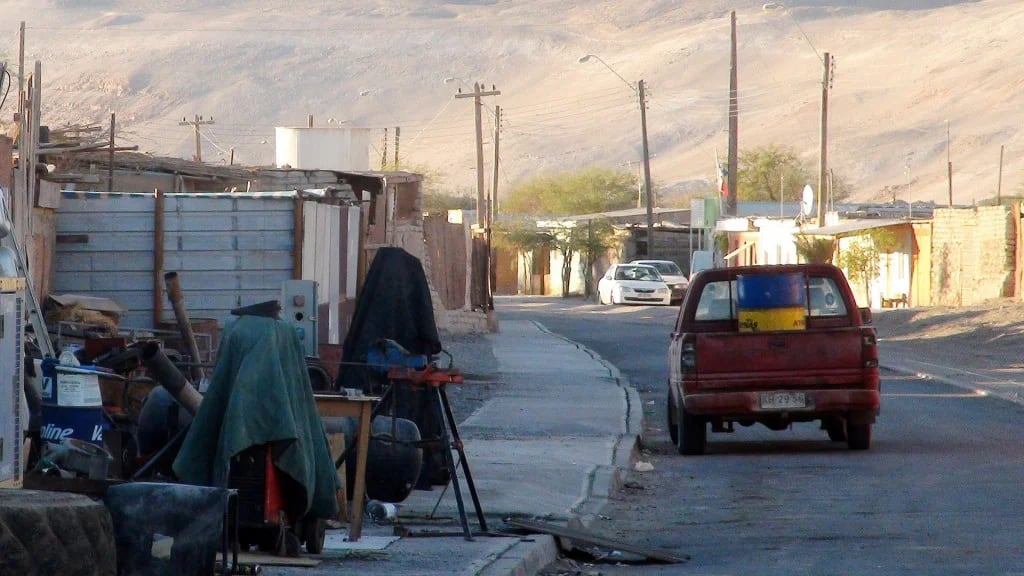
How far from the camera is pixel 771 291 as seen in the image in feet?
48.7

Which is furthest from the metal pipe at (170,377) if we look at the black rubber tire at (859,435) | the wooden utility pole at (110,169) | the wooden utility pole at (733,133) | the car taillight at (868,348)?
the wooden utility pole at (733,133)

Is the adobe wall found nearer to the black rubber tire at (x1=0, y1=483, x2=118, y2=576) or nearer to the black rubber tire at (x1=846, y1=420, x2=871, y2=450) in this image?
the black rubber tire at (x1=846, y1=420, x2=871, y2=450)

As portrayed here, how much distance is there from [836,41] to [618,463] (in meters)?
158

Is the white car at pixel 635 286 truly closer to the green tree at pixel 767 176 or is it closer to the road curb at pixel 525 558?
the road curb at pixel 525 558

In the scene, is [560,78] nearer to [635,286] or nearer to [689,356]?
[635,286]

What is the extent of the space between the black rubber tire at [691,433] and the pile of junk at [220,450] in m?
4.63

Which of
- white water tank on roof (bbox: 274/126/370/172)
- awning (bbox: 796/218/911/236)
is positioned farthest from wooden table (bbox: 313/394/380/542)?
awning (bbox: 796/218/911/236)

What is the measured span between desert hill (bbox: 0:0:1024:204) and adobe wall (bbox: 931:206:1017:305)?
6271cm

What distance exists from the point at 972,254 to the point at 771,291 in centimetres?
3037

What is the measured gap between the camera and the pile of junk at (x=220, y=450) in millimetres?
6859

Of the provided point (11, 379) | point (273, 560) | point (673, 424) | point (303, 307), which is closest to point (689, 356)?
point (673, 424)

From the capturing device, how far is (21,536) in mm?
5785

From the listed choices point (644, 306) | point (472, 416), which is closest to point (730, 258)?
point (644, 306)

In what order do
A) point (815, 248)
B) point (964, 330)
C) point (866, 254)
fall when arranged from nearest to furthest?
point (964, 330) < point (866, 254) < point (815, 248)
